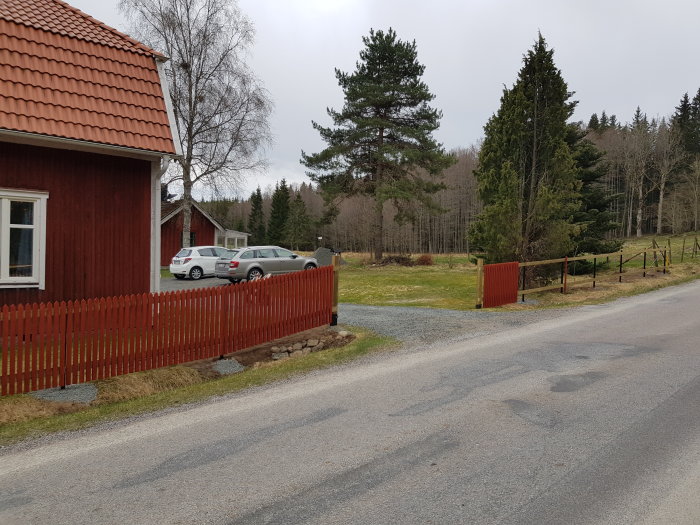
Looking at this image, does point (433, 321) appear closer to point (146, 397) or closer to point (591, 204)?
point (146, 397)

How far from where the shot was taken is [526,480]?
3.70m

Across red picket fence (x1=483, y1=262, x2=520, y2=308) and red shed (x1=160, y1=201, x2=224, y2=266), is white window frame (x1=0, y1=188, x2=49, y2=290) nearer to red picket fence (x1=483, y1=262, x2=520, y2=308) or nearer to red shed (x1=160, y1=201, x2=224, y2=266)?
red picket fence (x1=483, y1=262, x2=520, y2=308)

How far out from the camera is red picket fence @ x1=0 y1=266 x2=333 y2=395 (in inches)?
238

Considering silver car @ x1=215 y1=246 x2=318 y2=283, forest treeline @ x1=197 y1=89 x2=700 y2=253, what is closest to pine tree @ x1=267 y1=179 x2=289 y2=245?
forest treeline @ x1=197 y1=89 x2=700 y2=253

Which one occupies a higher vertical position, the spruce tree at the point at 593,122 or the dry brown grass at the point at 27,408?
the spruce tree at the point at 593,122

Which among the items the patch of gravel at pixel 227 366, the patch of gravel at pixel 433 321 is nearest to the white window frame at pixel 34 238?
the patch of gravel at pixel 227 366

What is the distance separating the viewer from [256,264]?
66.4ft

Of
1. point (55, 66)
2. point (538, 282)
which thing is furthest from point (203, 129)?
point (538, 282)

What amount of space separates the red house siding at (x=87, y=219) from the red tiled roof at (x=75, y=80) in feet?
2.30

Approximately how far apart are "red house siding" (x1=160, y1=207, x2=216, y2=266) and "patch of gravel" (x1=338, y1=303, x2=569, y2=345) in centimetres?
2380

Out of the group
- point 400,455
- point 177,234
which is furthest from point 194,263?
point 400,455

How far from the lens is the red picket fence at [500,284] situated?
13523 mm

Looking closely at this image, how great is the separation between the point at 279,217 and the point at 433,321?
241 feet

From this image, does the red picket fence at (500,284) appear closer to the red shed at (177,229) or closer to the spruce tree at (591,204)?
the spruce tree at (591,204)
